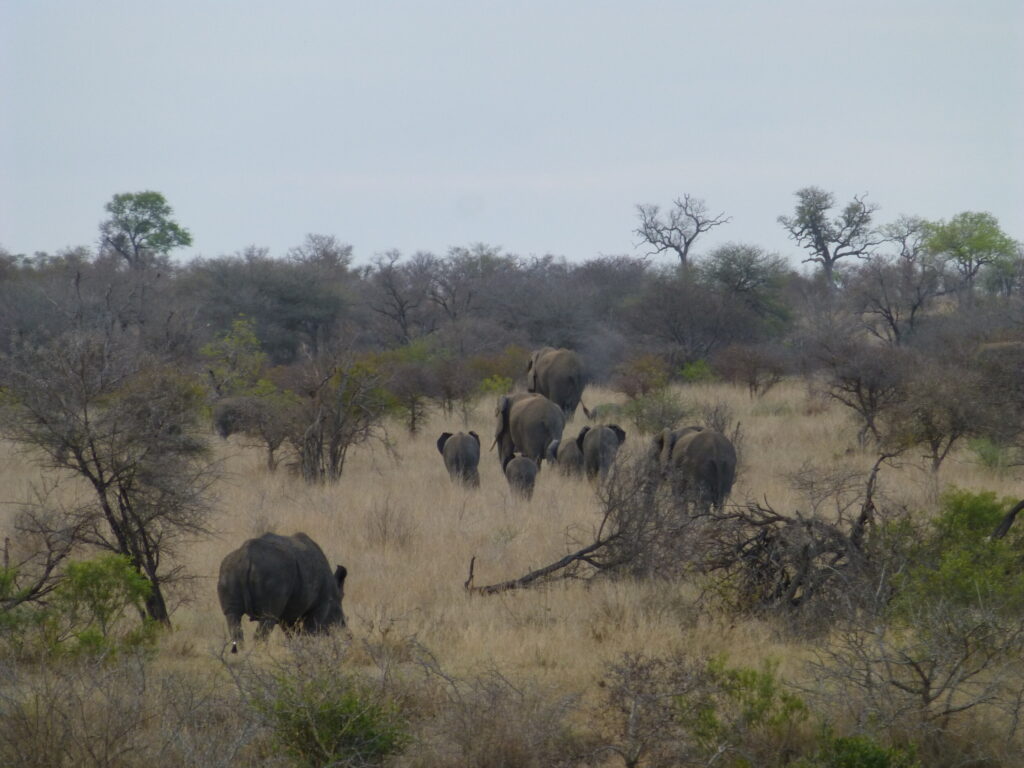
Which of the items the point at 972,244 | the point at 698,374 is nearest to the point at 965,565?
the point at 698,374

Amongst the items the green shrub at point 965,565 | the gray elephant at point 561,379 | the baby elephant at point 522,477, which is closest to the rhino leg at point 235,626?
the green shrub at point 965,565

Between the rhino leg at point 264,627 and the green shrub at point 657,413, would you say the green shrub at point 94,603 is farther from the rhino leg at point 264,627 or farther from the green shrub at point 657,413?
the green shrub at point 657,413

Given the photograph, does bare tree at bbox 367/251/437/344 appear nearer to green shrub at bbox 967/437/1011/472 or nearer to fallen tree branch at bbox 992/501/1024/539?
green shrub at bbox 967/437/1011/472

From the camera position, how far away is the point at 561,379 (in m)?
19.4

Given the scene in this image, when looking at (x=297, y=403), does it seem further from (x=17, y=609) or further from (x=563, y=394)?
(x=17, y=609)

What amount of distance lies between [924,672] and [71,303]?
26861 millimetres

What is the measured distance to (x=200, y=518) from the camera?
8.77m

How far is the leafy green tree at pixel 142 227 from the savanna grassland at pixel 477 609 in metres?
42.0

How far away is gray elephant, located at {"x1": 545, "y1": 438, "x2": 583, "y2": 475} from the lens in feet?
48.2

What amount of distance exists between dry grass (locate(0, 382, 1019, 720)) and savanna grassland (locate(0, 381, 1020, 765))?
0.02m

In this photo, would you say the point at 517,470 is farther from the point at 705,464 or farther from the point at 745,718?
the point at 745,718

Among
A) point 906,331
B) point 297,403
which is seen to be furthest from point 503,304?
point 297,403

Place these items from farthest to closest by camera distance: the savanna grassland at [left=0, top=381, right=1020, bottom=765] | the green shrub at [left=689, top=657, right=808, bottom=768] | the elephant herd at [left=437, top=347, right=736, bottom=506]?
the elephant herd at [left=437, top=347, right=736, bottom=506], the savanna grassland at [left=0, top=381, right=1020, bottom=765], the green shrub at [left=689, top=657, right=808, bottom=768]

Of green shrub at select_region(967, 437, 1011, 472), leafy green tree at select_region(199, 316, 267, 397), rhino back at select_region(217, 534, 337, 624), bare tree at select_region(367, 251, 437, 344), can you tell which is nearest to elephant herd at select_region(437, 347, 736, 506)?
rhino back at select_region(217, 534, 337, 624)
